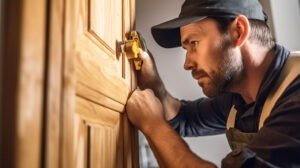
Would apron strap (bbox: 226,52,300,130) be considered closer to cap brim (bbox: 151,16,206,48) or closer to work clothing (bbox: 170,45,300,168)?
work clothing (bbox: 170,45,300,168)

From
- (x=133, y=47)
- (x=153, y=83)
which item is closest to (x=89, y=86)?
(x=133, y=47)

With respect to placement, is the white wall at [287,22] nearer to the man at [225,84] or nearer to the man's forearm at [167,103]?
the man at [225,84]

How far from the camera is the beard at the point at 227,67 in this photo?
0.98m

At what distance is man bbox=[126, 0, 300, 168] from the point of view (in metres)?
0.80

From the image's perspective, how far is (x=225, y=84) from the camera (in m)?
1.01

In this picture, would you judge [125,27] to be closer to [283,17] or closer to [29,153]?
[29,153]

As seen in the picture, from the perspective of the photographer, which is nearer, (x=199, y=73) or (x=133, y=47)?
(x=133, y=47)

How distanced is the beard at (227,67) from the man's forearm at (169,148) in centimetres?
23

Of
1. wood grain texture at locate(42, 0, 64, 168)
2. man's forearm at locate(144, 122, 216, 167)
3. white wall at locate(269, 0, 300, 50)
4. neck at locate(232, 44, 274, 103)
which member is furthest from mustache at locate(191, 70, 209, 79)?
wood grain texture at locate(42, 0, 64, 168)

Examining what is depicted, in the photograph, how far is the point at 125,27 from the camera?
2.62 ft

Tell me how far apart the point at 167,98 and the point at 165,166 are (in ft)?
0.92

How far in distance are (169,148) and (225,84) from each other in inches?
11.4

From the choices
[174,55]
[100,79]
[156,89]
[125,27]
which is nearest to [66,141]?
[100,79]

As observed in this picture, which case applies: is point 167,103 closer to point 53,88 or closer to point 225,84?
point 225,84
